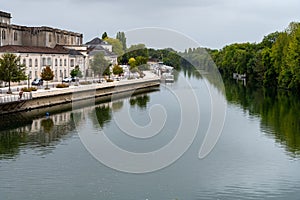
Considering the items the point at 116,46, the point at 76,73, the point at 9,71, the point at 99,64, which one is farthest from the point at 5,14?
the point at 116,46

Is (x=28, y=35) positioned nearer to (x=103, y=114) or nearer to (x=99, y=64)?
(x=99, y=64)

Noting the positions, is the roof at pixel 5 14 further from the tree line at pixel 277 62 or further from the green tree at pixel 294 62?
the green tree at pixel 294 62

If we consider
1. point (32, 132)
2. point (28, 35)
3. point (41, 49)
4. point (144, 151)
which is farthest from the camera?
point (28, 35)

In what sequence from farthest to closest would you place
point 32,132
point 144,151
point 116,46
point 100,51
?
point 116,46, point 100,51, point 32,132, point 144,151

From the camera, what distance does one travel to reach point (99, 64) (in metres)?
47.9

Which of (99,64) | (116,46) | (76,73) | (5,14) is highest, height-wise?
(5,14)

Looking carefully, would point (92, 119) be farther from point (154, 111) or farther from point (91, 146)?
point (91, 146)

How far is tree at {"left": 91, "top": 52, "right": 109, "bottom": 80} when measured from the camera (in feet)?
156

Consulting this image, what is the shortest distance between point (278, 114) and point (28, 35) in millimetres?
30615

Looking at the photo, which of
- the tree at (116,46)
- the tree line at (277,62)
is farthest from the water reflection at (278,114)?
the tree at (116,46)

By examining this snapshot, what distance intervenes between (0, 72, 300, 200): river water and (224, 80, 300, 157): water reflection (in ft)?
0.15

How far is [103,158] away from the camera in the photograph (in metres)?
16.0

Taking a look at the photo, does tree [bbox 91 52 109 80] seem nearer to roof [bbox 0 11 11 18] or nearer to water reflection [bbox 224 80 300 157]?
roof [bbox 0 11 11 18]

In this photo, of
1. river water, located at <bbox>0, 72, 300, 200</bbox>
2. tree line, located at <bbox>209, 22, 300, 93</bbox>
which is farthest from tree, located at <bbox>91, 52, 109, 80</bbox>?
river water, located at <bbox>0, 72, 300, 200</bbox>
